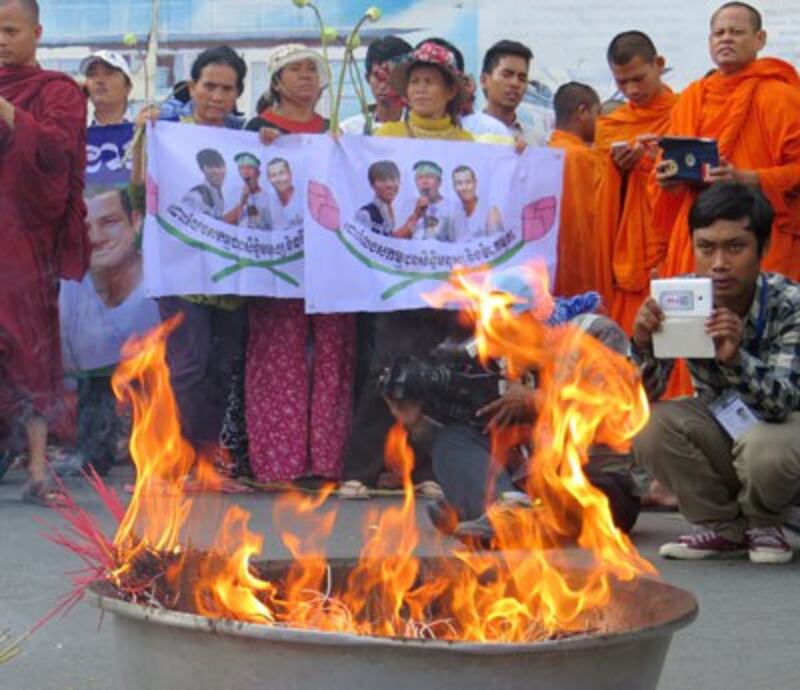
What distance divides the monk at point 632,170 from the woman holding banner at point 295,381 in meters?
1.25

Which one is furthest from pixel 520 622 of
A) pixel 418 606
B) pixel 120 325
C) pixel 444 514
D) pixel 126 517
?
pixel 120 325

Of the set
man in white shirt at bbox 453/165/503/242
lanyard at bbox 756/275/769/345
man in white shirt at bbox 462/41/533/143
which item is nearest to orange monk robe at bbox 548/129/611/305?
man in white shirt at bbox 462/41/533/143

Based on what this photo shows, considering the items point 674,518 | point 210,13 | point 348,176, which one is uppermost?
point 210,13

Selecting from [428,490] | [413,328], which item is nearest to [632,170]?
[413,328]

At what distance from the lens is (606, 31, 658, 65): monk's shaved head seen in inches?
302

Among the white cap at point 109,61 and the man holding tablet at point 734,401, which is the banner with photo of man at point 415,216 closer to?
the white cap at point 109,61

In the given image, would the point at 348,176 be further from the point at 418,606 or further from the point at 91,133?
the point at 418,606

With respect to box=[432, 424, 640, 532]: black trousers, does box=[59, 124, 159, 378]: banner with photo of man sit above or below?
above

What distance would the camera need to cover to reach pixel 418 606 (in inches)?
141

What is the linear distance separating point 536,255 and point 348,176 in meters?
0.92

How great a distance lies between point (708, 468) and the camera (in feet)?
19.1

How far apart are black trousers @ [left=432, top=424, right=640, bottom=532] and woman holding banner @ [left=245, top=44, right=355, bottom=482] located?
4.47 ft

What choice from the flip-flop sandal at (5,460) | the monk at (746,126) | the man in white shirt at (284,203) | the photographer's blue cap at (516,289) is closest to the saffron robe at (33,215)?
the flip-flop sandal at (5,460)

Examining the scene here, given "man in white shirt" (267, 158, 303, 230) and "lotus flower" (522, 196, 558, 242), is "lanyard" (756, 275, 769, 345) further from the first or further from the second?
"man in white shirt" (267, 158, 303, 230)
